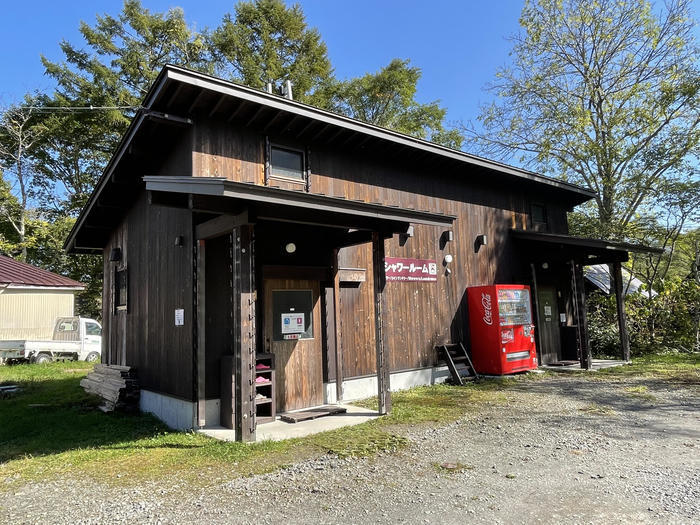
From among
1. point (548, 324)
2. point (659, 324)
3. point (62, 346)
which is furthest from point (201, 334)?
point (659, 324)

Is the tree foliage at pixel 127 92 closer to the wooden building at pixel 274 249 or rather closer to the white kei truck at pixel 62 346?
the white kei truck at pixel 62 346

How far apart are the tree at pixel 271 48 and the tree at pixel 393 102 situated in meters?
1.38

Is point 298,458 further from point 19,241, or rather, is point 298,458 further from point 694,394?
point 19,241

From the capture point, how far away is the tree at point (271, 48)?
77.6ft

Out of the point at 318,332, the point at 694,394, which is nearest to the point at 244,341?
the point at 318,332

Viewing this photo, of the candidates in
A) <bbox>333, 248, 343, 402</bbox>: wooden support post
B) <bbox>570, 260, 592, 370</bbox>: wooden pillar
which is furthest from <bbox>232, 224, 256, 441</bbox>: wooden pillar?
<bbox>570, 260, 592, 370</bbox>: wooden pillar

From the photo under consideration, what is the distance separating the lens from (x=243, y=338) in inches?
207

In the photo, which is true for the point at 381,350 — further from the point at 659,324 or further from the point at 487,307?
the point at 659,324

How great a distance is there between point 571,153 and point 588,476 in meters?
17.1

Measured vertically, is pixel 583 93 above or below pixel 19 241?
above

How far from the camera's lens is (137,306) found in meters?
8.60

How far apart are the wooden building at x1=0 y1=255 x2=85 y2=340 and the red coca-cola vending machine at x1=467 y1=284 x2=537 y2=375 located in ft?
53.6

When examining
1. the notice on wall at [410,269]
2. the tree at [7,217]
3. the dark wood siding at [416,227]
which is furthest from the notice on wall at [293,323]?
the tree at [7,217]

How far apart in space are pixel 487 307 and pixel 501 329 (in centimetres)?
53
